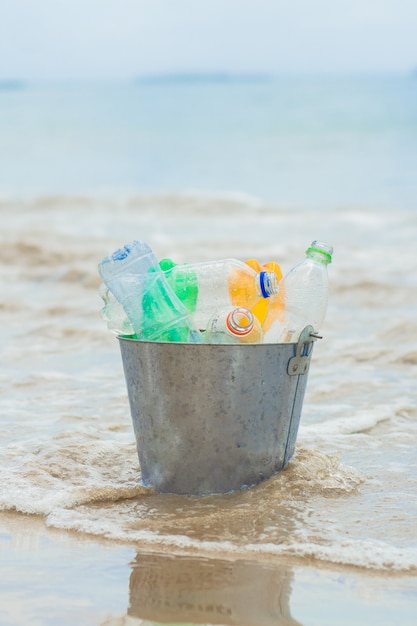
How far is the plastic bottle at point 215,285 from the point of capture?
297 centimetres

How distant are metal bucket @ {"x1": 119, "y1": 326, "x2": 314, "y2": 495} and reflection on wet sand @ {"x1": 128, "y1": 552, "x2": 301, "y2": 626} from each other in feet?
1.52

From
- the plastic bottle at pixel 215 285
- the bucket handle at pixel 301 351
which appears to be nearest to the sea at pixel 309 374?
the bucket handle at pixel 301 351

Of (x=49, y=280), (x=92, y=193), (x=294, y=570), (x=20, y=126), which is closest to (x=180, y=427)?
(x=294, y=570)

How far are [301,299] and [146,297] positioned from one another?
52 centimetres

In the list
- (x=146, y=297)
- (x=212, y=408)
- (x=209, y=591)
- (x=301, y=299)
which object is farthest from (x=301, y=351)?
(x=209, y=591)

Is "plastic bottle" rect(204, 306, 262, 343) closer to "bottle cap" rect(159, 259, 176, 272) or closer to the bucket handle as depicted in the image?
the bucket handle

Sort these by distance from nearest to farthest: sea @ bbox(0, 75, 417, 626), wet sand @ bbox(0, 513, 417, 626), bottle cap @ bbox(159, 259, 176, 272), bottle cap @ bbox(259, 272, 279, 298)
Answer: wet sand @ bbox(0, 513, 417, 626)
sea @ bbox(0, 75, 417, 626)
bottle cap @ bbox(259, 272, 279, 298)
bottle cap @ bbox(159, 259, 176, 272)

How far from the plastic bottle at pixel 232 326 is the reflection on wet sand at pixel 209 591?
2.29ft

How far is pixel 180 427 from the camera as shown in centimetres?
286

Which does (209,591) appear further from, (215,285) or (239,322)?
(215,285)

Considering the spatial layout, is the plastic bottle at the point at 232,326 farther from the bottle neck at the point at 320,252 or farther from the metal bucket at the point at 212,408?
the bottle neck at the point at 320,252

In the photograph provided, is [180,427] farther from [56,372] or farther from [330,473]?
[56,372]

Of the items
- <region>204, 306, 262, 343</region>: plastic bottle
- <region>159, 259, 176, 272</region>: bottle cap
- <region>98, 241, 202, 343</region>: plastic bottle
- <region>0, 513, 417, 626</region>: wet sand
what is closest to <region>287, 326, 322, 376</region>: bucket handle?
<region>204, 306, 262, 343</region>: plastic bottle

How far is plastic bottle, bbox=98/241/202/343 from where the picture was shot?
2893mm
